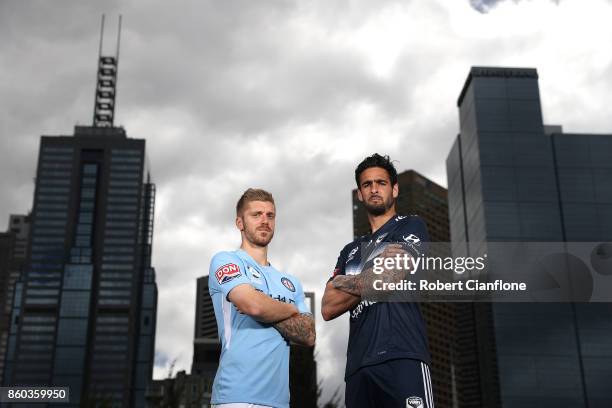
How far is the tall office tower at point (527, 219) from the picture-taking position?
454 ft

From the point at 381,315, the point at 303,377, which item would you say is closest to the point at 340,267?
the point at 381,315

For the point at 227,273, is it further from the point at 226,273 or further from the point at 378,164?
the point at 378,164

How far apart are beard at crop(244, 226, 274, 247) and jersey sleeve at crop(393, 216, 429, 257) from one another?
1.01 m

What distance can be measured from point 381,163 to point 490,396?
145 metres

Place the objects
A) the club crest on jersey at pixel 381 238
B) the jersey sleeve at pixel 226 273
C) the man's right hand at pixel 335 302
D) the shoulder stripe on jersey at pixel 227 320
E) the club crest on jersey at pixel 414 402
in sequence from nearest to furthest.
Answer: the club crest on jersey at pixel 414 402 < the jersey sleeve at pixel 226 273 < the shoulder stripe on jersey at pixel 227 320 < the man's right hand at pixel 335 302 < the club crest on jersey at pixel 381 238

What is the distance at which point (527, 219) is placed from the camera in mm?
152000

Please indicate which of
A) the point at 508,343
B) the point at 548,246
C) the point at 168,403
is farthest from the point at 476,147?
the point at 168,403

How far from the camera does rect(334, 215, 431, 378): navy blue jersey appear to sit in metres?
5.39

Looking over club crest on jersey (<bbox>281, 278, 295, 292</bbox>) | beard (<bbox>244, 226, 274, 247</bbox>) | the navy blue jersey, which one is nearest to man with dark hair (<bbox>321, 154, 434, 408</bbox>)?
the navy blue jersey

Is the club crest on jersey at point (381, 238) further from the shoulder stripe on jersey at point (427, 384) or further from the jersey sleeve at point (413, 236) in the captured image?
the shoulder stripe on jersey at point (427, 384)

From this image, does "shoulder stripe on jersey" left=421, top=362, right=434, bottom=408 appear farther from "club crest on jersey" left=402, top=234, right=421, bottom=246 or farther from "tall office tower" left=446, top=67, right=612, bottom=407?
"tall office tower" left=446, top=67, right=612, bottom=407

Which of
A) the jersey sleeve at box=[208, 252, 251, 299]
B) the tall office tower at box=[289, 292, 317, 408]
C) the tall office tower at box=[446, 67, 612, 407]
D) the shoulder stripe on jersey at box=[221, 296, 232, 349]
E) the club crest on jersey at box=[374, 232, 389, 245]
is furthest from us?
the tall office tower at box=[446, 67, 612, 407]

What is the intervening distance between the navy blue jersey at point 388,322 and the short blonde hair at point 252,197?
91cm

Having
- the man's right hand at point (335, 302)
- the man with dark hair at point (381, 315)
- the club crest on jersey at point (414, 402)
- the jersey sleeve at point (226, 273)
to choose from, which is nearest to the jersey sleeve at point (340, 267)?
the man with dark hair at point (381, 315)
